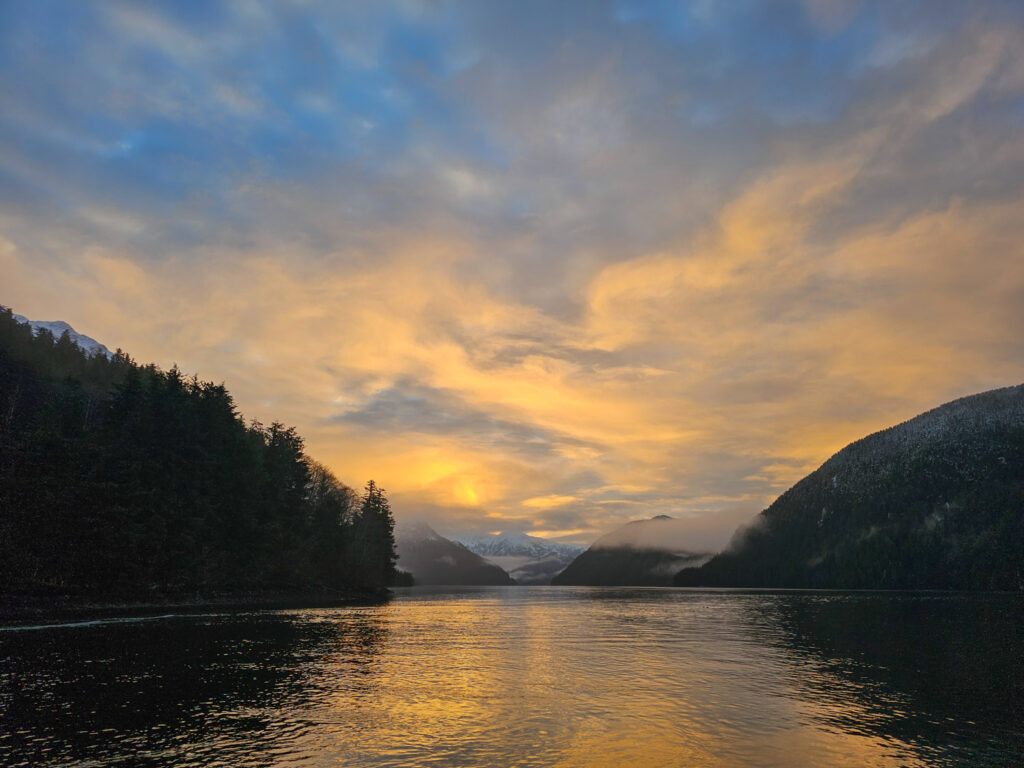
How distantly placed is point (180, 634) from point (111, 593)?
4347 centimetres

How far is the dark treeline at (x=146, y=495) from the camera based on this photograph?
3369 inches

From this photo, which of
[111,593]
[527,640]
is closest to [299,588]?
[111,593]

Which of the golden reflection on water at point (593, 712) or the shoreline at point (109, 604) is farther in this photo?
the shoreline at point (109, 604)

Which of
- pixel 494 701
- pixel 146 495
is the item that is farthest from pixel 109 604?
pixel 494 701

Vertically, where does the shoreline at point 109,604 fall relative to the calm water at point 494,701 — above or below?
above

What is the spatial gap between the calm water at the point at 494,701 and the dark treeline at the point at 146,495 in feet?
93.8

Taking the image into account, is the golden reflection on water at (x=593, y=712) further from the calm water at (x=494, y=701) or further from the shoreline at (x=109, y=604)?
the shoreline at (x=109, y=604)

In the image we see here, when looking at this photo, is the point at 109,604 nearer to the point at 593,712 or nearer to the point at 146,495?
the point at 146,495

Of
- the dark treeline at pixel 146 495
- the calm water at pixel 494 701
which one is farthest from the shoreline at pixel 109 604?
the calm water at pixel 494 701

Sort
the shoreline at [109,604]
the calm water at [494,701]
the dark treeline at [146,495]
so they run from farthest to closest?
1. the dark treeline at [146,495]
2. the shoreline at [109,604]
3. the calm water at [494,701]

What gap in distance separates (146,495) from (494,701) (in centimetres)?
8459

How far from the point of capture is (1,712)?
28594 millimetres

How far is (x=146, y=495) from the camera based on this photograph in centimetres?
9631

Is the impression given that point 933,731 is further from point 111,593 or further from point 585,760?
point 111,593
